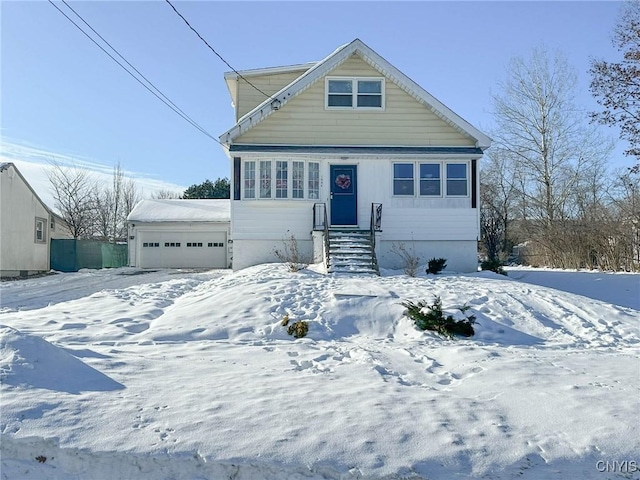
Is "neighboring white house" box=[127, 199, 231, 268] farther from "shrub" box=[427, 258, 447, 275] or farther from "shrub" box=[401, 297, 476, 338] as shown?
"shrub" box=[401, 297, 476, 338]

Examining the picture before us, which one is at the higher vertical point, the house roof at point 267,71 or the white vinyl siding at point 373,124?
the house roof at point 267,71

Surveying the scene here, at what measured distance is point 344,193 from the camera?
1661 centimetres

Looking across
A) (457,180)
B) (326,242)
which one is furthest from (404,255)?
(457,180)

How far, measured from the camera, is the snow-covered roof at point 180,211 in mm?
25047

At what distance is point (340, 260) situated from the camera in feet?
46.6

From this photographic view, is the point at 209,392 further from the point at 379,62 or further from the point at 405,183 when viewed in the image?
the point at 379,62

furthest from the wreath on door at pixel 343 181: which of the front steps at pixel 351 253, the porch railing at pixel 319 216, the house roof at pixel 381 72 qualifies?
the house roof at pixel 381 72

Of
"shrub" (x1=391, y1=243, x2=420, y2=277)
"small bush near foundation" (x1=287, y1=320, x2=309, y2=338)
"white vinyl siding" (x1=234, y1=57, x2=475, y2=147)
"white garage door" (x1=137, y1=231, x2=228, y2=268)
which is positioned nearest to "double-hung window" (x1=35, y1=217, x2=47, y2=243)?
"white garage door" (x1=137, y1=231, x2=228, y2=268)

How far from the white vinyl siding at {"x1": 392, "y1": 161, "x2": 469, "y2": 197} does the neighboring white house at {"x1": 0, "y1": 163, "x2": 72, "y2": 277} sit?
1563cm

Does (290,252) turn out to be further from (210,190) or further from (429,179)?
(210,190)

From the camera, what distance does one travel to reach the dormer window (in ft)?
54.4

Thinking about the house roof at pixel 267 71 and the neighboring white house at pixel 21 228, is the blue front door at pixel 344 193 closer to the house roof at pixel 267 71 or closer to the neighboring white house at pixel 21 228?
the house roof at pixel 267 71

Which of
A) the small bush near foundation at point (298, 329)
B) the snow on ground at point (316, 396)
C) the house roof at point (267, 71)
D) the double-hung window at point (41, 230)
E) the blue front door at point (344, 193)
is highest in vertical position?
the house roof at point (267, 71)

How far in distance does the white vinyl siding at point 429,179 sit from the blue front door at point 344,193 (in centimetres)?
137
